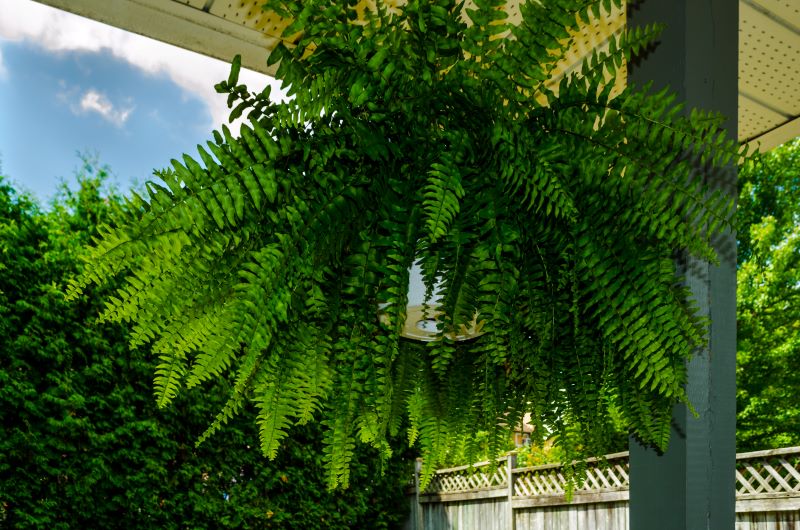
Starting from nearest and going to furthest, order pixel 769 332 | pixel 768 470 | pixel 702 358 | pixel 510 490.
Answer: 1. pixel 702 358
2. pixel 768 470
3. pixel 510 490
4. pixel 769 332

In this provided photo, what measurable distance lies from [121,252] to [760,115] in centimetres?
193

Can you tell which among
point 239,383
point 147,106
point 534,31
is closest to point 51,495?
point 239,383

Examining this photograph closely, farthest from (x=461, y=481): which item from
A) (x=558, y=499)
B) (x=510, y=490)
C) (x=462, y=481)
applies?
(x=558, y=499)

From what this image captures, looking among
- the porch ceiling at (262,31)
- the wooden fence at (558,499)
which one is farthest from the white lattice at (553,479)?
the porch ceiling at (262,31)

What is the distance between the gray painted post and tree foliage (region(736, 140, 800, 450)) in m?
7.10

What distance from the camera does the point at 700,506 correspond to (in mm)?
805

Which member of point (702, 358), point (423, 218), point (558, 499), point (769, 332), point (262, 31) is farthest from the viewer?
point (769, 332)

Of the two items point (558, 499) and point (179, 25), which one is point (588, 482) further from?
point (179, 25)

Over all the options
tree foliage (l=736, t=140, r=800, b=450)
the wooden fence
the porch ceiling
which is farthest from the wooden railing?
the porch ceiling

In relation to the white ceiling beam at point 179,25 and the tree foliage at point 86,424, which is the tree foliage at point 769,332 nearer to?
the tree foliage at point 86,424

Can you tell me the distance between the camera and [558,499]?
503 cm

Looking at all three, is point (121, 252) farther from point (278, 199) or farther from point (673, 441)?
point (673, 441)

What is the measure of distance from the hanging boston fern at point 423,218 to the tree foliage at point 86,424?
10.7ft

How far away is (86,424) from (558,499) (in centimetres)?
326
